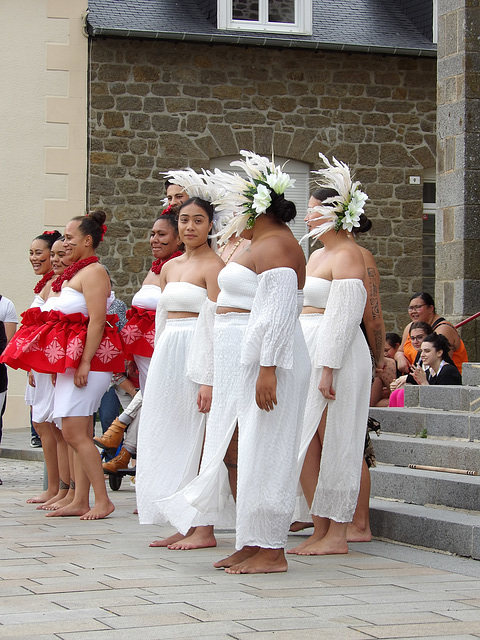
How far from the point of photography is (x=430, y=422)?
8445 millimetres

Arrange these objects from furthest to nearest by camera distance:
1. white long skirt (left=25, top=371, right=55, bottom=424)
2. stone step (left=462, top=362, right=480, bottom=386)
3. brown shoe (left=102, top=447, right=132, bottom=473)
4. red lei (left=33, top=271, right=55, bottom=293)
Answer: brown shoe (left=102, top=447, right=132, bottom=473)
red lei (left=33, top=271, right=55, bottom=293)
stone step (left=462, top=362, right=480, bottom=386)
white long skirt (left=25, top=371, right=55, bottom=424)

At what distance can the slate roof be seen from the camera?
1633 cm

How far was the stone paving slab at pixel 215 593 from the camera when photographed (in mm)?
4324

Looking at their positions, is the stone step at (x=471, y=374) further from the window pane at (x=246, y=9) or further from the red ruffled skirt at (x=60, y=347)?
the window pane at (x=246, y=9)

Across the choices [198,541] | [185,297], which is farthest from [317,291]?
[198,541]

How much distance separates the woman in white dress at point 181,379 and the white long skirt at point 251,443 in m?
0.64

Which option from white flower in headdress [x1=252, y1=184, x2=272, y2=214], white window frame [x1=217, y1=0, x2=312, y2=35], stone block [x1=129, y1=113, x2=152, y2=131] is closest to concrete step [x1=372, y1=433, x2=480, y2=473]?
white flower in headdress [x1=252, y1=184, x2=272, y2=214]

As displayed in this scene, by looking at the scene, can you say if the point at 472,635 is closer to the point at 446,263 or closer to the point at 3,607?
the point at 3,607

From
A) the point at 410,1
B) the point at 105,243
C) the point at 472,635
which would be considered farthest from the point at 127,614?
the point at 410,1

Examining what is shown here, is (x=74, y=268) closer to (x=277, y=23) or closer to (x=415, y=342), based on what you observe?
(x=415, y=342)

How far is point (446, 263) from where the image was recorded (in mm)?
10617

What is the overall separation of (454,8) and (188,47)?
6.69m

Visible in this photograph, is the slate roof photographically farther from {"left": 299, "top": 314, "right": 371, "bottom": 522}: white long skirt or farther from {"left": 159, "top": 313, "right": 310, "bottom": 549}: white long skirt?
{"left": 159, "top": 313, "right": 310, "bottom": 549}: white long skirt

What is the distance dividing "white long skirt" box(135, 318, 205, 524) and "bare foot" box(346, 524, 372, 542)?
961mm
